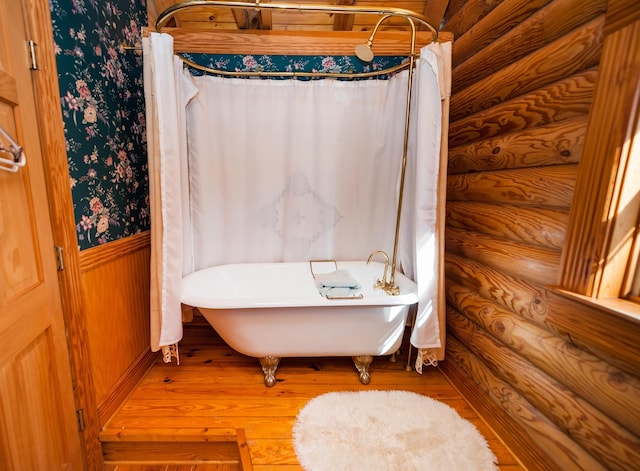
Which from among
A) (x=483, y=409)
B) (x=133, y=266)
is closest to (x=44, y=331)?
(x=133, y=266)

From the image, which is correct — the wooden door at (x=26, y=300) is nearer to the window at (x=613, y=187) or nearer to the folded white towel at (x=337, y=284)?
the folded white towel at (x=337, y=284)

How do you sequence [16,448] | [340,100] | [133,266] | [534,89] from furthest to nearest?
[340,100] → [133,266] → [534,89] → [16,448]

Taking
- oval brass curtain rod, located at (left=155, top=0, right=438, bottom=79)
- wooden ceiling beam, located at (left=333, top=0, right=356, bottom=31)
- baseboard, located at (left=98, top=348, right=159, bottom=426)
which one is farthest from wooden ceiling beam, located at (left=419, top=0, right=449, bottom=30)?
baseboard, located at (left=98, top=348, right=159, bottom=426)

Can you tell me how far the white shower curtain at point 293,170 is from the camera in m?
1.87

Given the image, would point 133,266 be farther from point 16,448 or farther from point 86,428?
point 16,448

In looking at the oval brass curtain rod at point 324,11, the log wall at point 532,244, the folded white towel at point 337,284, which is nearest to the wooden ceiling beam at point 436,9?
the log wall at point 532,244

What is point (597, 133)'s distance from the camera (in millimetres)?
836

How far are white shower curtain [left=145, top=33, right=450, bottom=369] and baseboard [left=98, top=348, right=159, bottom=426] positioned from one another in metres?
0.58

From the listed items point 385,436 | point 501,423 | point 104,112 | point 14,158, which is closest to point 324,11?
point 104,112

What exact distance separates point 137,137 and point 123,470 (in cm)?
170

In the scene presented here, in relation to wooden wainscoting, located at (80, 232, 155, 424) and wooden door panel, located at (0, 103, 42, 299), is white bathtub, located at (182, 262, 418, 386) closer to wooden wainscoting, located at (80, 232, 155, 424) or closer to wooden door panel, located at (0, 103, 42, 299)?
wooden wainscoting, located at (80, 232, 155, 424)

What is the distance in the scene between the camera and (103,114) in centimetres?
135

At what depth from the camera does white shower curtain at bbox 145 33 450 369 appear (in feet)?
6.13

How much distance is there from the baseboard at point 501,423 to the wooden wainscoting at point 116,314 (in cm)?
180
